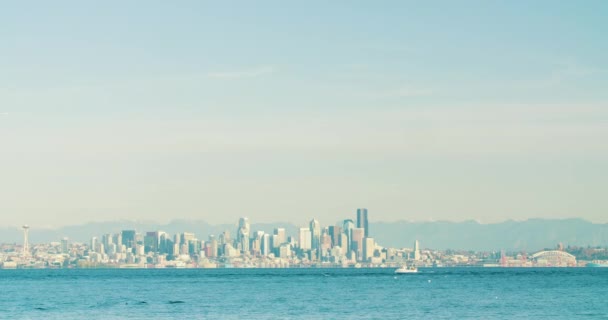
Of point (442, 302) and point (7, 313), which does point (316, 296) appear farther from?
point (7, 313)

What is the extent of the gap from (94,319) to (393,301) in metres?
49.5

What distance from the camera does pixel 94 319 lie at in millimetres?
113125

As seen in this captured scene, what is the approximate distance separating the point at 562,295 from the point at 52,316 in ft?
277

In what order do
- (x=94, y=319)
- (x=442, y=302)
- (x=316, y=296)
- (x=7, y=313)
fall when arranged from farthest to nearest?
(x=316, y=296)
(x=442, y=302)
(x=7, y=313)
(x=94, y=319)

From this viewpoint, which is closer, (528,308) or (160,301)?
(528,308)

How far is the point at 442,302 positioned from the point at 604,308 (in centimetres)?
2445

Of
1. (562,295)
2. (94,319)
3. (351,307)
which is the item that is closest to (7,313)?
(94,319)

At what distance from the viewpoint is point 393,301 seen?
485 feet

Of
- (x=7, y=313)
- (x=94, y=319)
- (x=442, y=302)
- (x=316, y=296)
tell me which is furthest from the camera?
(x=316, y=296)

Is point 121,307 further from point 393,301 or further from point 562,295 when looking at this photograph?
point 562,295

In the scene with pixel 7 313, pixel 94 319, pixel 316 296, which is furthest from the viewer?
pixel 316 296

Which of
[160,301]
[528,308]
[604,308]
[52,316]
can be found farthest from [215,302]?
[604,308]

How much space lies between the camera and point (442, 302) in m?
145

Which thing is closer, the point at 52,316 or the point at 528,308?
the point at 52,316
